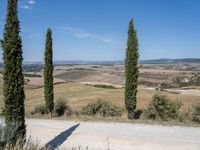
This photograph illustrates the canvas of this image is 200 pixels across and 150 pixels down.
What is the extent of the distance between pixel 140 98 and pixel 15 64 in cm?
3485

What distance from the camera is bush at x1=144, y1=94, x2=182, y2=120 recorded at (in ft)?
83.7

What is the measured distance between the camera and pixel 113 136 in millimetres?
18516

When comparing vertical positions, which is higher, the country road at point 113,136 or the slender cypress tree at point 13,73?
the slender cypress tree at point 13,73

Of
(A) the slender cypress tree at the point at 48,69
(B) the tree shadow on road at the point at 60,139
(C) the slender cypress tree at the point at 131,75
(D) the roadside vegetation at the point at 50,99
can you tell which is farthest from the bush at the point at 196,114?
(A) the slender cypress tree at the point at 48,69

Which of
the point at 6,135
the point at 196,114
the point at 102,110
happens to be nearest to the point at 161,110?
the point at 196,114

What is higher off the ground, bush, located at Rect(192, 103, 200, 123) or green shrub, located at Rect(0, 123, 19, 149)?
green shrub, located at Rect(0, 123, 19, 149)

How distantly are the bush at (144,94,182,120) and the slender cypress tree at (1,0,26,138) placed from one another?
12836 mm

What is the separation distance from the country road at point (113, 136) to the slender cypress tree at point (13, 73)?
214cm

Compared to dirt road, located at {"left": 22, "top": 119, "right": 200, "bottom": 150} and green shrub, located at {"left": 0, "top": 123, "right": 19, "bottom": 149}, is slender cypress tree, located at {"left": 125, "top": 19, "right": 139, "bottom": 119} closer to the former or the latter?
dirt road, located at {"left": 22, "top": 119, "right": 200, "bottom": 150}

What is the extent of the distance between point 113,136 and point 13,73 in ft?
21.0

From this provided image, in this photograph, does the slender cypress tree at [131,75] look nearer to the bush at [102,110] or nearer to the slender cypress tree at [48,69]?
the bush at [102,110]

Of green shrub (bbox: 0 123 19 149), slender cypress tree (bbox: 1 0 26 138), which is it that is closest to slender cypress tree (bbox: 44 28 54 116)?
slender cypress tree (bbox: 1 0 26 138)

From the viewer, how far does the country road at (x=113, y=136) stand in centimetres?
1633

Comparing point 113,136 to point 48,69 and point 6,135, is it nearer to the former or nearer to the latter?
point 6,135
